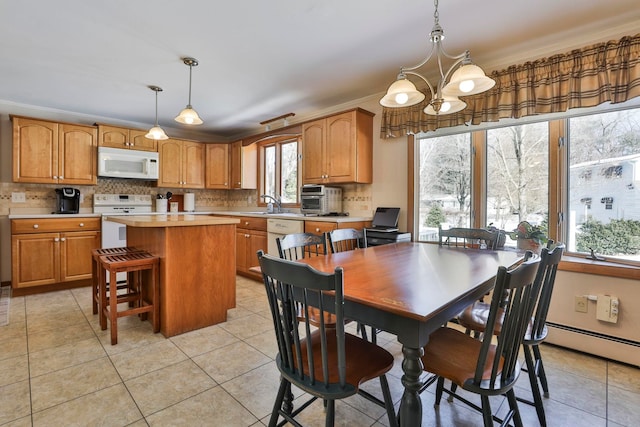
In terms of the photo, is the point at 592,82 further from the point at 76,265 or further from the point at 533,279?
the point at 76,265

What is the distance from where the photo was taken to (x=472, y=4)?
2023mm

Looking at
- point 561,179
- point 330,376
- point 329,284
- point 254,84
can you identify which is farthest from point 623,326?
point 254,84

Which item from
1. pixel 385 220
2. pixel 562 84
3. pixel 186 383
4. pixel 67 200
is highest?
pixel 562 84

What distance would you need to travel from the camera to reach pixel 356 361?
1.29 m

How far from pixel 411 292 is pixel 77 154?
462cm

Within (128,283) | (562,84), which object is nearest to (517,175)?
(562,84)

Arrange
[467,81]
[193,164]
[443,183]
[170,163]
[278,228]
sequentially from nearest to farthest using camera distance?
[467,81], [443,183], [278,228], [170,163], [193,164]

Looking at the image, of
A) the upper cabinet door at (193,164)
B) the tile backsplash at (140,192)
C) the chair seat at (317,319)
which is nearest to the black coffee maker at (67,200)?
the tile backsplash at (140,192)

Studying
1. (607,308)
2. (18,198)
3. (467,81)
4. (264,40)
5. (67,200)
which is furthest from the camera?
(67,200)

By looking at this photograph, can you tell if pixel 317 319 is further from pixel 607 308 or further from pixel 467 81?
pixel 607 308

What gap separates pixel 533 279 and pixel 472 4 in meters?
1.79

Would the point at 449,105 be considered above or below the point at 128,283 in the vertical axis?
above

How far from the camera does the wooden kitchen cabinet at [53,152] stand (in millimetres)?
3729

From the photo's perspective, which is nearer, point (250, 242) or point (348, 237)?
point (348, 237)
